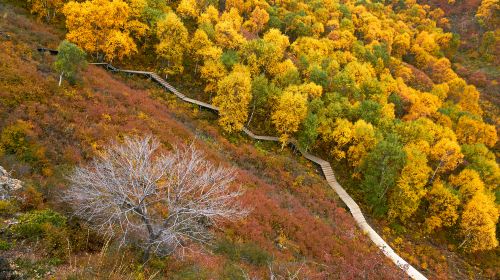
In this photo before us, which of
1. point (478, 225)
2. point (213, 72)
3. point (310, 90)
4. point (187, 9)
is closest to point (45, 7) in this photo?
point (187, 9)

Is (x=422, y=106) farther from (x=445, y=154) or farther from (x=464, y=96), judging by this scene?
(x=464, y=96)

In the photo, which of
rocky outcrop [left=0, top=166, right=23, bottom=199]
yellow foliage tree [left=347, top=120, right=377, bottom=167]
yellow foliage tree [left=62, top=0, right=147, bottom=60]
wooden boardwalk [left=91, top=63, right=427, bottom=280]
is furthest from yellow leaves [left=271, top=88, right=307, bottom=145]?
rocky outcrop [left=0, top=166, right=23, bottom=199]

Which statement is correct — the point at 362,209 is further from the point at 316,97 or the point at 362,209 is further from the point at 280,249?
the point at 280,249

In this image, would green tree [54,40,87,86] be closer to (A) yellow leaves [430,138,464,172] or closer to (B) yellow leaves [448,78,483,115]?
(A) yellow leaves [430,138,464,172]

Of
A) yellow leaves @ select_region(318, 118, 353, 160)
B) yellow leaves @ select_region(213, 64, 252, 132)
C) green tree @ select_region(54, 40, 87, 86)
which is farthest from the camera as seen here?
yellow leaves @ select_region(318, 118, 353, 160)

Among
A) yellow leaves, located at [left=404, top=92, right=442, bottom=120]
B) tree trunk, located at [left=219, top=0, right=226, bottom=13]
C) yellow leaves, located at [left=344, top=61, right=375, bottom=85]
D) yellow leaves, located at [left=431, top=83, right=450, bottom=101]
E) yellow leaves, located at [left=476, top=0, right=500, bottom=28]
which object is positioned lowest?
yellow leaves, located at [left=404, top=92, right=442, bottom=120]

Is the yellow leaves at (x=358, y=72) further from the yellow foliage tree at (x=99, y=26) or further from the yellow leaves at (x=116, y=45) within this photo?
the yellow foliage tree at (x=99, y=26)

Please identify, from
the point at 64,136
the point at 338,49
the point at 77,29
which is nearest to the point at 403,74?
the point at 338,49
